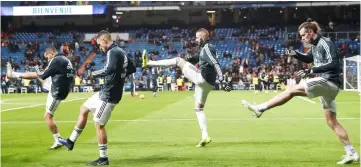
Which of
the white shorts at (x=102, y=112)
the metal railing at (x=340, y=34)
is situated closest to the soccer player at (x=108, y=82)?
the white shorts at (x=102, y=112)

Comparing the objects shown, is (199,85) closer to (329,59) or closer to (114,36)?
(329,59)

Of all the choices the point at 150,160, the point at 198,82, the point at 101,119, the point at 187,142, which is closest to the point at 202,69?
the point at 198,82

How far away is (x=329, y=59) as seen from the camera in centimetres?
929

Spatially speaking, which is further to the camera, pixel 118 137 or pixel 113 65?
pixel 118 137

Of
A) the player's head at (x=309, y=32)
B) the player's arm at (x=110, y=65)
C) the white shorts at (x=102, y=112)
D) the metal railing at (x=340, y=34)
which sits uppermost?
the metal railing at (x=340, y=34)

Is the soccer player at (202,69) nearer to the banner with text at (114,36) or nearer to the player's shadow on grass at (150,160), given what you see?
the player's shadow on grass at (150,160)

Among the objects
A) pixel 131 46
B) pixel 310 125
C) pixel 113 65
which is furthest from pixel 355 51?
pixel 113 65

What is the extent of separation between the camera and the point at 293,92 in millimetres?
9375

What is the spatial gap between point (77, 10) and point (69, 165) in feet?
173

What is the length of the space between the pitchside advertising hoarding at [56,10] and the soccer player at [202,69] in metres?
49.2

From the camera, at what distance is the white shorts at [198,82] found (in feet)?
41.6

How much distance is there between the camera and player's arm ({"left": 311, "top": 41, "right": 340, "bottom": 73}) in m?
9.27

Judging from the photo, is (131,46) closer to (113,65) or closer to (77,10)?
(77,10)

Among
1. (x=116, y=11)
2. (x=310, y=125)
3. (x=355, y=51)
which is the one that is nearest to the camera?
(x=310, y=125)
